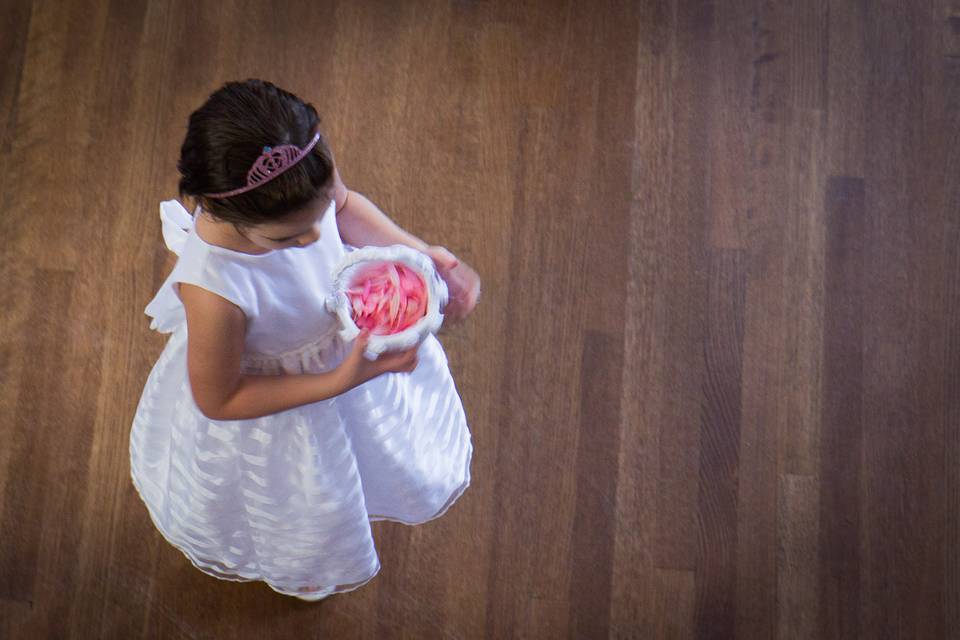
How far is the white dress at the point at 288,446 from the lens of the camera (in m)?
1.08

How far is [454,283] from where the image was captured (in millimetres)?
1176

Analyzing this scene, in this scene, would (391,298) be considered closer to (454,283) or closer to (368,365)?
(368,365)

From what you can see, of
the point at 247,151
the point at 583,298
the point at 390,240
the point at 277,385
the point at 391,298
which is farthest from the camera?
the point at 583,298

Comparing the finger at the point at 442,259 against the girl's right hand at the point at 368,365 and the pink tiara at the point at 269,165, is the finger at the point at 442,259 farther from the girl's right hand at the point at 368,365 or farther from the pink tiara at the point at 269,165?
the pink tiara at the point at 269,165

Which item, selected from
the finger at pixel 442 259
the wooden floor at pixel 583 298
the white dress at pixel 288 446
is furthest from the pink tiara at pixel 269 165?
the wooden floor at pixel 583 298

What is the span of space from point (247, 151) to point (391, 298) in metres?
0.22

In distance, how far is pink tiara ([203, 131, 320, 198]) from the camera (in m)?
0.86

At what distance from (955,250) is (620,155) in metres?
0.74

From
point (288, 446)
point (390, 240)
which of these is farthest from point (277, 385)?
point (390, 240)

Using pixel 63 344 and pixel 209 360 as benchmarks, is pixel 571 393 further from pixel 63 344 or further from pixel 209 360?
pixel 63 344

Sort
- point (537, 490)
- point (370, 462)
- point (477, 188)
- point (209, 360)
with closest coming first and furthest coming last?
point (209, 360) → point (370, 462) → point (537, 490) → point (477, 188)

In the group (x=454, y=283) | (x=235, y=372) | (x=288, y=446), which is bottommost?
(x=288, y=446)

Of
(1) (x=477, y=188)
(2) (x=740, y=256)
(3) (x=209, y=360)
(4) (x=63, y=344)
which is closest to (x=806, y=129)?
(2) (x=740, y=256)

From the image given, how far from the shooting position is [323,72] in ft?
6.13
